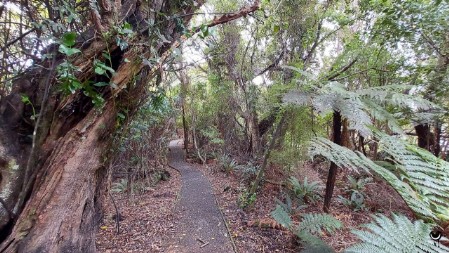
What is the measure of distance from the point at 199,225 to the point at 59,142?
96.9 inches

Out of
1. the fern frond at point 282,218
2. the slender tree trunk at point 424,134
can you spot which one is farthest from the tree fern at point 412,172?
the slender tree trunk at point 424,134

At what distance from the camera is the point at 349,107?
2.44 m

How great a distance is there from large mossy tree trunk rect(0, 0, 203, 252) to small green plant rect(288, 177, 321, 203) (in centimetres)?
346

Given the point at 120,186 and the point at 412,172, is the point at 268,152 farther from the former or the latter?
the point at 120,186

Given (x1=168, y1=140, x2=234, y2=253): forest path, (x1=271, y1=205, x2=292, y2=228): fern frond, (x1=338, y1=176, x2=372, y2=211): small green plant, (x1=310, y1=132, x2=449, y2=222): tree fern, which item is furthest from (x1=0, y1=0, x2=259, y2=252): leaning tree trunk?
(x1=338, y1=176, x2=372, y2=211): small green plant

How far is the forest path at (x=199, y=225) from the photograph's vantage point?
9.95 feet

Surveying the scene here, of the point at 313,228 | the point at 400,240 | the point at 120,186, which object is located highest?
the point at 400,240

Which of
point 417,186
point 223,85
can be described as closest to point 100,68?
point 417,186

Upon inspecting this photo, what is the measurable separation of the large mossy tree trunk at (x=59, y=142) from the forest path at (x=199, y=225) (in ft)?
4.32

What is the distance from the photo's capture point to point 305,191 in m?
4.43

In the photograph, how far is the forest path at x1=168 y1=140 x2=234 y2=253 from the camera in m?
3.03

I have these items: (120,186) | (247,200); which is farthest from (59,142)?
(120,186)

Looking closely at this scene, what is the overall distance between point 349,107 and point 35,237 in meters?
2.94

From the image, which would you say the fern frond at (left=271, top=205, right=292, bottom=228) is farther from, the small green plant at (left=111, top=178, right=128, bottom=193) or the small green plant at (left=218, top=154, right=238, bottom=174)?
the small green plant at (left=111, top=178, right=128, bottom=193)
